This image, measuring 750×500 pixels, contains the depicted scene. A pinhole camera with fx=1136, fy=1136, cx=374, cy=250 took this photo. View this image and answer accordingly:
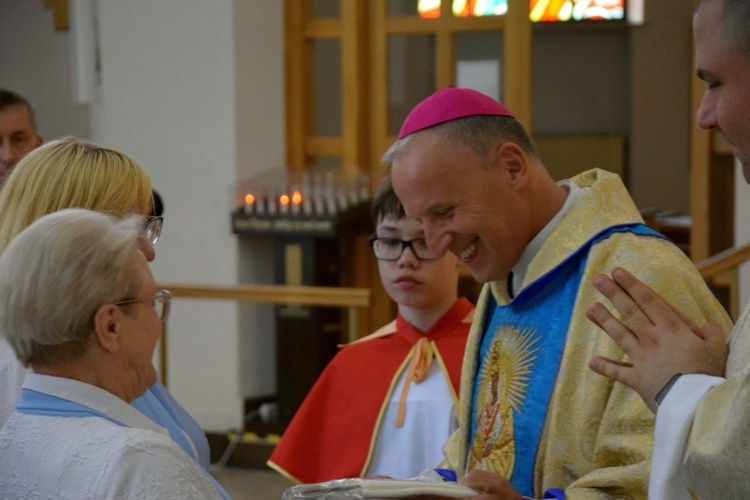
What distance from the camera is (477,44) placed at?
1037 cm

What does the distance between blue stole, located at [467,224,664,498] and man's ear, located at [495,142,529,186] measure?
221 millimetres

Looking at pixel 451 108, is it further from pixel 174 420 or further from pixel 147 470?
pixel 147 470

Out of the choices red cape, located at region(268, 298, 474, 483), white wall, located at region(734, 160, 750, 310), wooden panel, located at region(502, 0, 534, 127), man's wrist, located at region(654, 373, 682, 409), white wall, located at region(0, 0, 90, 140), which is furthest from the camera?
white wall, located at region(0, 0, 90, 140)

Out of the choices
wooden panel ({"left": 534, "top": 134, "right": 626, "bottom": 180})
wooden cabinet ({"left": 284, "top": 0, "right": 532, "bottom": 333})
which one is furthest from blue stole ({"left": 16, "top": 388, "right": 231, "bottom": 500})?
wooden panel ({"left": 534, "top": 134, "right": 626, "bottom": 180})

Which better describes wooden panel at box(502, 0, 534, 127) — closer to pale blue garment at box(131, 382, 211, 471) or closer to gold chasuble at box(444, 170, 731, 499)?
gold chasuble at box(444, 170, 731, 499)

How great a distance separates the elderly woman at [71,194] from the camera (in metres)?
2.51

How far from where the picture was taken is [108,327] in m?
2.11

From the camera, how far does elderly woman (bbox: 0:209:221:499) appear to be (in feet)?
6.40

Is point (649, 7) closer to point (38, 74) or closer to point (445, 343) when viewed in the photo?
point (38, 74)

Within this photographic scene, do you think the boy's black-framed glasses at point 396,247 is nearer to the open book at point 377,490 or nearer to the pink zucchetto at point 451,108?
the pink zucchetto at point 451,108

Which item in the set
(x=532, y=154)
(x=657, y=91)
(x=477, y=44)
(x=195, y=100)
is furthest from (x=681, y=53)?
(x=532, y=154)

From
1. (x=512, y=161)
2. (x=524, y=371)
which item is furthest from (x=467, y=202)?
(x=524, y=371)

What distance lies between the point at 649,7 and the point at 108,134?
21.1ft

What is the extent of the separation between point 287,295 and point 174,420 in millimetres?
3052
